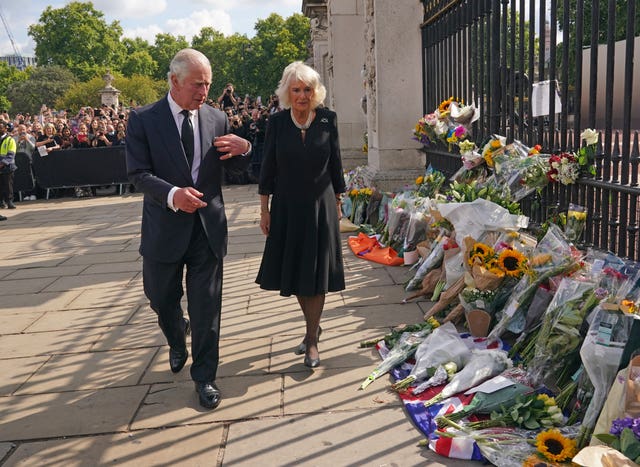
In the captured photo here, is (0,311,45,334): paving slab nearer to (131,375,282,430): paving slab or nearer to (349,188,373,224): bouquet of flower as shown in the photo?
(131,375,282,430): paving slab

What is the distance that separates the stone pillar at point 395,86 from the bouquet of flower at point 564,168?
4.20 m

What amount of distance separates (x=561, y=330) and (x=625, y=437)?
99cm

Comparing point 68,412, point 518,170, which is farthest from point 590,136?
point 68,412

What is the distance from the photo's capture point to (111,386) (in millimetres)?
4004

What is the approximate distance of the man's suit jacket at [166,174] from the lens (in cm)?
354

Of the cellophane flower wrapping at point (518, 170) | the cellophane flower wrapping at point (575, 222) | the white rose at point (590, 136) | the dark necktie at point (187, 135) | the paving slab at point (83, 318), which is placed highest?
the dark necktie at point (187, 135)

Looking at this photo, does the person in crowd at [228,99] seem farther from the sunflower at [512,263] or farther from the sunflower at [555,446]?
the sunflower at [555,446]

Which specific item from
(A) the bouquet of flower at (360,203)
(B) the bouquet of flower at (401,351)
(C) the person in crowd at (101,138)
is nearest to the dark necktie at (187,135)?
(B) the bouquet of flower at (401,351)

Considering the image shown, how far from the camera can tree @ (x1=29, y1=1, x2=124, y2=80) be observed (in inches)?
2842

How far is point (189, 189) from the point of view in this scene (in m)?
3.38

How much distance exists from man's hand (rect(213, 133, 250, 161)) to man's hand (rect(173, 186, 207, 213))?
33 cm

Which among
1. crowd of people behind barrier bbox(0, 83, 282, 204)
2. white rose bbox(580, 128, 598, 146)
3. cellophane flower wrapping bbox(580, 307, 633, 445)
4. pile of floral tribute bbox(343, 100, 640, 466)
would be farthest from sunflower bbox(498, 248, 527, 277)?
crowd of people behind barrier bbox(0, 83, 282, 204)

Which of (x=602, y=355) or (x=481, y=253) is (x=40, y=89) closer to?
(x=481, y=253)

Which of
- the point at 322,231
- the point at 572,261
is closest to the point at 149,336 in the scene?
the point at 322,231
